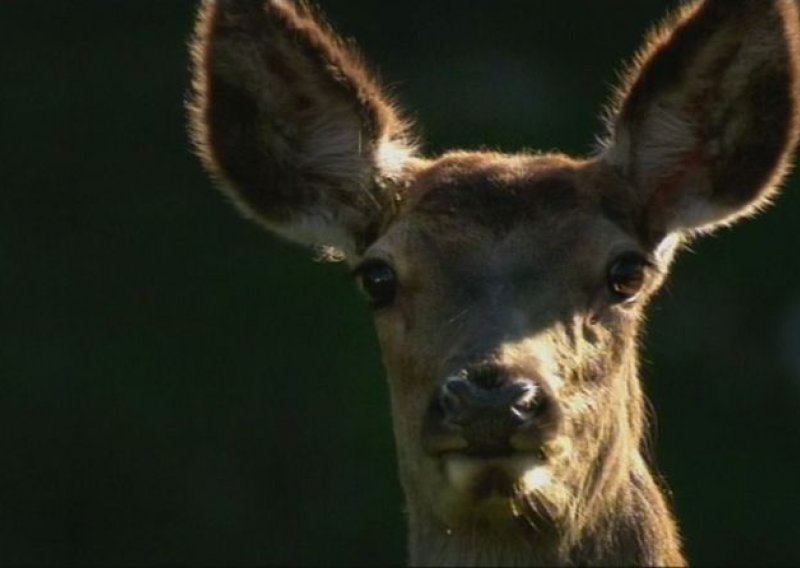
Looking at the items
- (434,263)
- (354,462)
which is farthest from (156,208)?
(434,263)

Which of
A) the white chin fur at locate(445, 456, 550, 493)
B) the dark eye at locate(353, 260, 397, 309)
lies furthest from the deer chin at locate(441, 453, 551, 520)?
the dark eye at locate(353, 260, 397, 309)

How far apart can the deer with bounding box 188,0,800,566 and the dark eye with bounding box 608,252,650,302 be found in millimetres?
14

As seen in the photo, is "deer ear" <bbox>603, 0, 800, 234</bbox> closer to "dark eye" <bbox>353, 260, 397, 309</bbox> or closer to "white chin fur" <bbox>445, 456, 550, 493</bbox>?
"dark eye" <bbox>353, 260, 397, 309</bbox>

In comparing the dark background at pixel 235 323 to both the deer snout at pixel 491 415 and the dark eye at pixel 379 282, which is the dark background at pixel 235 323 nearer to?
the dark eye at pixel 379 282

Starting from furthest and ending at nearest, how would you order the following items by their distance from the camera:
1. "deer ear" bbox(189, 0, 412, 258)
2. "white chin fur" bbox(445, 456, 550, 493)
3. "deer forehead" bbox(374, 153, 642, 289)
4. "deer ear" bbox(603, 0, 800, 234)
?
1. "deer ear" bbox(189, 0, 412, 258)
2. "deer ear" bbox(603, 0, 800, 234)
3. "deer forehead" bbox(374, 153, 642, 289)
4. "white chin fur" bbox(445, 456, 550, 493)

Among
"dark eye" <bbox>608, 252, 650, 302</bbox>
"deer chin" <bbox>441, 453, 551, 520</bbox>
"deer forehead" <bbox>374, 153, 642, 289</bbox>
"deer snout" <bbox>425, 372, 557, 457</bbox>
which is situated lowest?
"deer chin" <bbox>441, 453, 551, 520</bbox>

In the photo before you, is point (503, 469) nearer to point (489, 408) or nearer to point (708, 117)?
point (489, 408)

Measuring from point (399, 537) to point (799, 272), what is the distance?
14.8 ft

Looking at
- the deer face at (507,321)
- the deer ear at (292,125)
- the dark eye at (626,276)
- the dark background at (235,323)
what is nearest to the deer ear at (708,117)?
the deer face at (507,321)

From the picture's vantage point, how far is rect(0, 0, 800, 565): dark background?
29.5 meters

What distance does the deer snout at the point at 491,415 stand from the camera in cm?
1352

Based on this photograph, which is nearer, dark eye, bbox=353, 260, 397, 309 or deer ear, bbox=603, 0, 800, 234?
dark eye, bbox=353, 260, 397, 309

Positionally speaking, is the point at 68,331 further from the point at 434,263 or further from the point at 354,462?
the point at 434,263

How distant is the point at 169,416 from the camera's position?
3067cm
